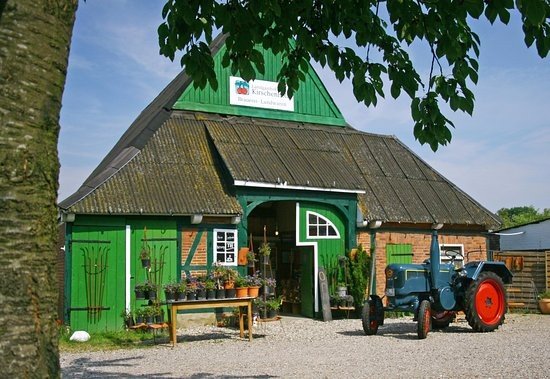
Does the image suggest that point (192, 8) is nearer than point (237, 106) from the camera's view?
Yes

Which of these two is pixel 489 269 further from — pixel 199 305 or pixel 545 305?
pixel 199 305

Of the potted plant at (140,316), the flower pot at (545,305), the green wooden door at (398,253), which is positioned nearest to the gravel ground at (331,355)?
the potted plant at (140,316)

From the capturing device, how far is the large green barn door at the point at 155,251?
44.3 feet

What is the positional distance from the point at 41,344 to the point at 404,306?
1073 centimetres

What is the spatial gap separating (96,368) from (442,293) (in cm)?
649

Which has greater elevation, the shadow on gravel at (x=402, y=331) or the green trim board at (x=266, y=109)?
the green trim board at (x=266, y=109)

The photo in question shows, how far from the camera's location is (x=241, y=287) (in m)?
11.9

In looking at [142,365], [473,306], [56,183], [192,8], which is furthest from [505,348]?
[56,183]

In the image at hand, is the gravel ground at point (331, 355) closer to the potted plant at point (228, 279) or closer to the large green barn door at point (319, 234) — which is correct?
the potted plant at point (228, 279)

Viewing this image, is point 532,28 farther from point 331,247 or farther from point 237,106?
point 237,106

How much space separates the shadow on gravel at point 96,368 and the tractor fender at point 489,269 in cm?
649

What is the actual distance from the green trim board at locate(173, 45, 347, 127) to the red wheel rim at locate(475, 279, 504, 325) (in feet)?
21.7

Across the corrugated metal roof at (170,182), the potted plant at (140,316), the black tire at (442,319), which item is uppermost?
the corrugated metal roof at (170,182)

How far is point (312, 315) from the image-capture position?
15.7 metres
